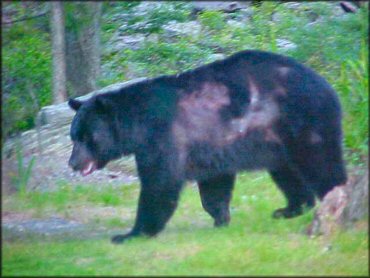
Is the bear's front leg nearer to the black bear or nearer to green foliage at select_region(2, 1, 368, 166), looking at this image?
the black bear

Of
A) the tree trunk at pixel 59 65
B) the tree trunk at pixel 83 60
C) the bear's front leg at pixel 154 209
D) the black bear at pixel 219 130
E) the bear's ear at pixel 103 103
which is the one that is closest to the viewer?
the bear's front leg at pixel 154 209

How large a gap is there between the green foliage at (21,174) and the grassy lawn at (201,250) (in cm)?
58

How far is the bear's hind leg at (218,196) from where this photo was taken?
30.7 ft

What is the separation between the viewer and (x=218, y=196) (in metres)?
9.45

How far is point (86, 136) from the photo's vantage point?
957 cm

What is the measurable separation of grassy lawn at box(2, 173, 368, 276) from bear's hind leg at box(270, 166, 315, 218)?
10.6 inches

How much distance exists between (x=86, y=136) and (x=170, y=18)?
7041 millimetres

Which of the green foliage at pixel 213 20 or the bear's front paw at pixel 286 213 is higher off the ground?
the bear's front paw at pixel 286 213

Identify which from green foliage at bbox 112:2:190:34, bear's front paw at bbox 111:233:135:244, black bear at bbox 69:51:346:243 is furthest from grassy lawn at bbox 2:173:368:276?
green foliage at bbox 112:2:190:34

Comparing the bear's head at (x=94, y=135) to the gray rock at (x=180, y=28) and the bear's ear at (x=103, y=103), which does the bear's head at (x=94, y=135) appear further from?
the gray rock at (x=180, y=28)

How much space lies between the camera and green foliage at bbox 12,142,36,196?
35.3 feet

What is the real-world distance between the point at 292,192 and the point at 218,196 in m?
0.91

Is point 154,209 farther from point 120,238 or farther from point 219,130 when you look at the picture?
point 219,130

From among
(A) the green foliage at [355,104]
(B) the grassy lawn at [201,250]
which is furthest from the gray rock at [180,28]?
(B) the grassy lawn at [201,250]
